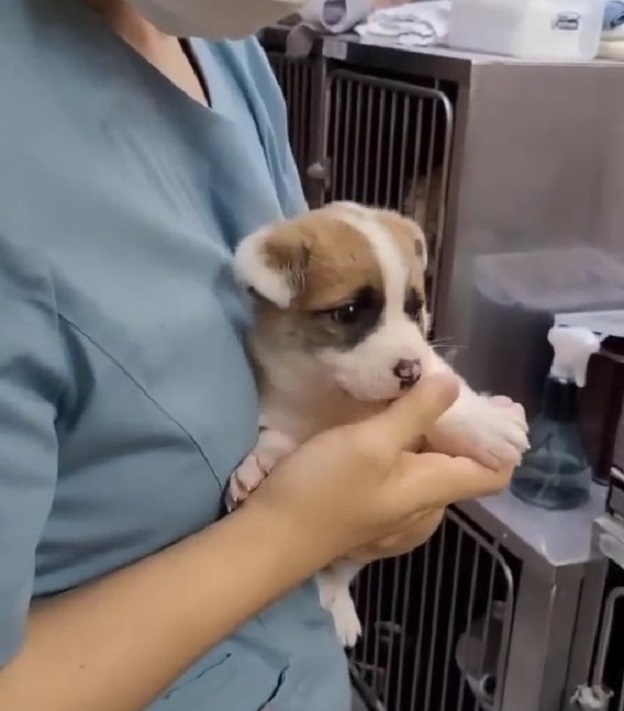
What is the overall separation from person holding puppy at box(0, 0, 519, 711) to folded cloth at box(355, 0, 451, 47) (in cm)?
63

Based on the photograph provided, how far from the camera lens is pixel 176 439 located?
0.50 meters

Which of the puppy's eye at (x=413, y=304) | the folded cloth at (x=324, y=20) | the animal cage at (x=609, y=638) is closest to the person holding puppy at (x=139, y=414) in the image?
the puppy's eye at (x=413, y=304)

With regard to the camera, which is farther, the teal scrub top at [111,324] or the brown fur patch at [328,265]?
the brown fur patch at [328,265]

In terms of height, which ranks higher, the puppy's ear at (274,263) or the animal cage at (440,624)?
the puppy's ear at (274,263)

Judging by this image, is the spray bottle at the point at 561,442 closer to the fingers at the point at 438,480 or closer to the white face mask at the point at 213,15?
the fingers at the point at 438,480

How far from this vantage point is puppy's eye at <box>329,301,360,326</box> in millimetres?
666

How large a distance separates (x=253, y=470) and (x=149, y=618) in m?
0.11

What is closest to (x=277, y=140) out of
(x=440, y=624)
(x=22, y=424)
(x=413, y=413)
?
(x=413, y=413)

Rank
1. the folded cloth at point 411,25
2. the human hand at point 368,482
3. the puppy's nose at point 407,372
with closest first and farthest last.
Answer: the human hand at point 368,482, the puppy's nose at point 407,372, the folded cloth at point 411,25

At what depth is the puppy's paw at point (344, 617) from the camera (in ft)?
2.50

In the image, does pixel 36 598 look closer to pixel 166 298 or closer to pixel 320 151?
pixel 166 298

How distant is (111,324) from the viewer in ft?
1.52

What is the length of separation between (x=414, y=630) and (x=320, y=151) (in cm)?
59

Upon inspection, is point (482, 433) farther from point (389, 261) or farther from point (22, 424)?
point (22, 424)
